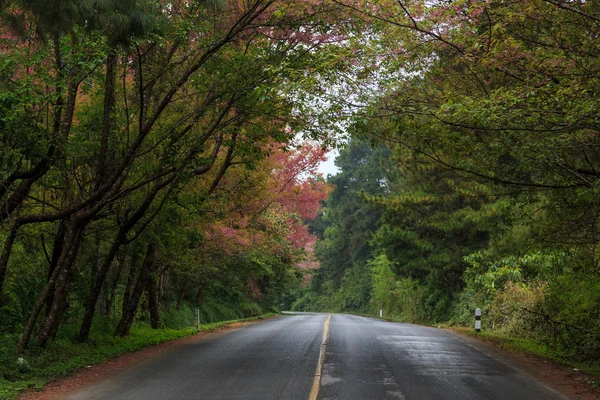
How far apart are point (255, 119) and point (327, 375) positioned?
20.5ft

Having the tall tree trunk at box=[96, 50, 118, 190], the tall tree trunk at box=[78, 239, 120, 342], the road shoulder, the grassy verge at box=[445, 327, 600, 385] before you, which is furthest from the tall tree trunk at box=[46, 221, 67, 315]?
the grassy verge at box=[445, 327, 600, 385]

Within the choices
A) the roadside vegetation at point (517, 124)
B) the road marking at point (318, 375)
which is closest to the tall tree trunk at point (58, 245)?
the road marking at point (318, 375)

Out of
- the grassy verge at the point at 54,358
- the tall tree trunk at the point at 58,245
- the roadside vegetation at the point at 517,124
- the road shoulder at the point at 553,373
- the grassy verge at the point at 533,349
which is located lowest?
Result: the grassy verge at the point at 54,358

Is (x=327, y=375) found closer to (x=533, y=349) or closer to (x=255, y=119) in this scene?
(x=255, y=119)

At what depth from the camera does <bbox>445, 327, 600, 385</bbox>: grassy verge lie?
1265 cm

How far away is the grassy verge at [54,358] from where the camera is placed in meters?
10.5

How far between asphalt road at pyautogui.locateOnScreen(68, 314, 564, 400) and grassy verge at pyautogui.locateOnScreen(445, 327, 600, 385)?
127 centimetres

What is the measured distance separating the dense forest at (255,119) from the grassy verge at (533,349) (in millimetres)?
438

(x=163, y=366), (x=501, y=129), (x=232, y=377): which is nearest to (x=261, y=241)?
(x=163, y=366)

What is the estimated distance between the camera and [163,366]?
12.5 meters

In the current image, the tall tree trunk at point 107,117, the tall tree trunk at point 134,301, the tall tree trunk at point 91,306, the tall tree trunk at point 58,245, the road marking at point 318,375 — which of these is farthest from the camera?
the tall tree trunk at point 134,301

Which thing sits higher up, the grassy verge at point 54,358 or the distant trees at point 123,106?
the distant trees at point 123,106

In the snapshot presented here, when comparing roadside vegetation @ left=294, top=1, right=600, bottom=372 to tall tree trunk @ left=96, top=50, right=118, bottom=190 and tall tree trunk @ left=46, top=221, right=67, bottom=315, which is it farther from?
tall tree trunk @ left=46, top=221, right=67, bottom=315

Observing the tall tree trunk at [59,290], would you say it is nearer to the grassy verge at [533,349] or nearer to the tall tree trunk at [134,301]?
the tall tree trunk at [134,301]
